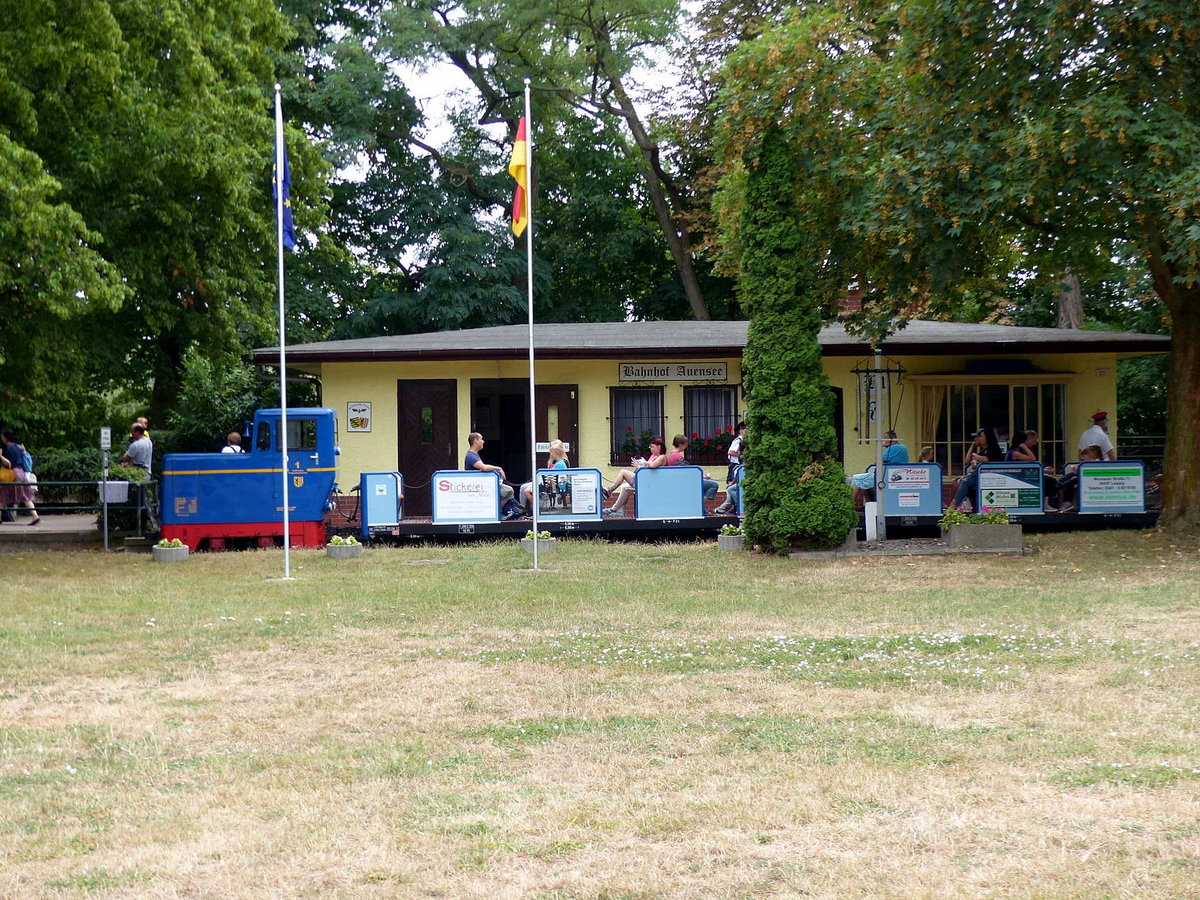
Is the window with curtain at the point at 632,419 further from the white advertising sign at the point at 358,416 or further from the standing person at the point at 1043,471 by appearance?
the standing person at the point at 1043,471

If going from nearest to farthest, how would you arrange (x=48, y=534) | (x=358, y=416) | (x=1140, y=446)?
(x=48, y=534) < (x=358, y=416) < (x=1140, y=446)

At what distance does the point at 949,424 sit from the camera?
74.9 feet

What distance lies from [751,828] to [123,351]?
19.5 m

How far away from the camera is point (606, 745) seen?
684cm

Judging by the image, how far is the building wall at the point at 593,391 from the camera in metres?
22.6

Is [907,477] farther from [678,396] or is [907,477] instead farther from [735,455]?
[678,396]

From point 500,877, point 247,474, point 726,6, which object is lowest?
point 500,877

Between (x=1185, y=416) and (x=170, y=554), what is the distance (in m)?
14.2

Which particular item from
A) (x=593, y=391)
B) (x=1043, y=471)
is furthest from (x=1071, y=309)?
(x=593, y=391)

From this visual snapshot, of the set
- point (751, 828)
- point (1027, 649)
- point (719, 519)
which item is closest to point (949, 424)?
point (719, 519)

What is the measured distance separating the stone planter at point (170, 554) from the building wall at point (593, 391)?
519 cm

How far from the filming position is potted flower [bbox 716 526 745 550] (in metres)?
18.0

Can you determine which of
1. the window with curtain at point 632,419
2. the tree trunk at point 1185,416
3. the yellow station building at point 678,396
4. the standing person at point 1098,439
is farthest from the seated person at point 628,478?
the tree trunk at point 1185,416

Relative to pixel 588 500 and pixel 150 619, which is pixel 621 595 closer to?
pixel 150 619
